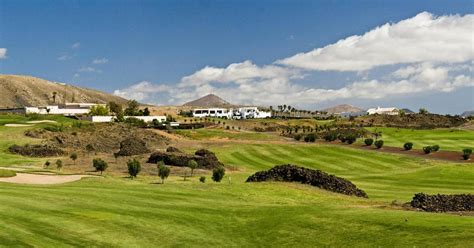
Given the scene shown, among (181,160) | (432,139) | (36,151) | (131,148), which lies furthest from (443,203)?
(432,139)

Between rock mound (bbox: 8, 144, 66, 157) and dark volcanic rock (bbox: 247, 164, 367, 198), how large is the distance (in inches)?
1551

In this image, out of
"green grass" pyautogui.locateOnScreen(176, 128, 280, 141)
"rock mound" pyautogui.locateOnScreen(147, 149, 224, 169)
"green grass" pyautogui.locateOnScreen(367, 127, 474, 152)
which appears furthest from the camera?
"green grass" pyautogui.locateOnScreen(176, 128, 280, 141)

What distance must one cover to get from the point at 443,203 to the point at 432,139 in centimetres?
8839

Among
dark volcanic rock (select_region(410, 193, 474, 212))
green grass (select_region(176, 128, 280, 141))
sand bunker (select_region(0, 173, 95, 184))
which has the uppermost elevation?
green grass (select_region(176, 128, 280, 141))

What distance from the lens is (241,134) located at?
119500 millimetres

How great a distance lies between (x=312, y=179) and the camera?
41.2m

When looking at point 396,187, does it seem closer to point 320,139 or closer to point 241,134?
point 320,139

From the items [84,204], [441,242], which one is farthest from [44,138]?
[441,242]

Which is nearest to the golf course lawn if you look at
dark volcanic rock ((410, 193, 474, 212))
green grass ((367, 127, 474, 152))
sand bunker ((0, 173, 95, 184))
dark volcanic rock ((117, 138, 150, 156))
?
dark volcanic rock ((410, 193, 474, 212))

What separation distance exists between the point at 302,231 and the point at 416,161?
58609 millimetres

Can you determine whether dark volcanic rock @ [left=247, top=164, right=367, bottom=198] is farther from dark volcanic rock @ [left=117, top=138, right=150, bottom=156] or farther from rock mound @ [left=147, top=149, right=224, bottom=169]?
dark volcanic rock @ [left=117, top=138, right=150, bottom=156]

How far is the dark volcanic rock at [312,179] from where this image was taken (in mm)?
40250

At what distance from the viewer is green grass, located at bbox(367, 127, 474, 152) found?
97.3 metres

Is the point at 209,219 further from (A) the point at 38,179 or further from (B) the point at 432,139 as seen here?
(B) the point at 432,139
